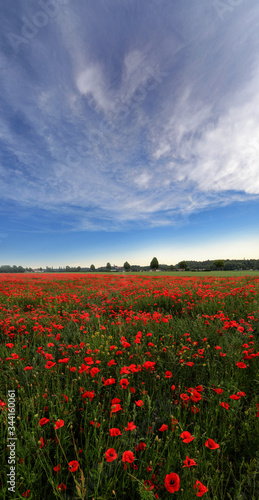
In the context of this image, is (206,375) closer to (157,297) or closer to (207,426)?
(207,426)

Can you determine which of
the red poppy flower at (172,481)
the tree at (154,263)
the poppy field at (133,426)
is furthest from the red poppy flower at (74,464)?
the tree at (154,263)

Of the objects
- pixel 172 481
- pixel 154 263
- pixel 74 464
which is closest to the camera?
pixel 172 481

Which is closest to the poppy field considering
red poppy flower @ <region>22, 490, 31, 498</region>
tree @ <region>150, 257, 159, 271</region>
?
red poppy flower @ <region>22, 490, 31, 498</region>

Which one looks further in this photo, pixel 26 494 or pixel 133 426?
pixel 133 426

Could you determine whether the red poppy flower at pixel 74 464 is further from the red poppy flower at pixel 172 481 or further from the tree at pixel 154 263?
the tree at pixel 154 263

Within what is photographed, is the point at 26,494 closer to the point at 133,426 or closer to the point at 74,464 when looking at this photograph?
the point at 74,464

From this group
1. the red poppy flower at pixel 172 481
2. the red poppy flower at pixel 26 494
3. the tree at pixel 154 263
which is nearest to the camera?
the red poppy flower at pixel 172 481

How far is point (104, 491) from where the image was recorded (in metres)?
1.22

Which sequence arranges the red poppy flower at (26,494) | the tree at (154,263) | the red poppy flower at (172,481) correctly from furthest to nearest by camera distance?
the tree at (154,263) → the red poppy flower at (26,494) → the red poppy flower at (172,481)

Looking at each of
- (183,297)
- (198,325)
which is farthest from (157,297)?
(198,325)

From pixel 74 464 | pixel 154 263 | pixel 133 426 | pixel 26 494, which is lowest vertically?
pixel 26 494

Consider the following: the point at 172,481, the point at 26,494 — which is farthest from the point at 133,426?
the point at 26,494

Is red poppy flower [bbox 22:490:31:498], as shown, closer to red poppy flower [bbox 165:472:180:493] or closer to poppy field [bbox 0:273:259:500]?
poppy field [bbox 0:273:259:500]

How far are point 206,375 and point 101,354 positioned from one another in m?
1.40
